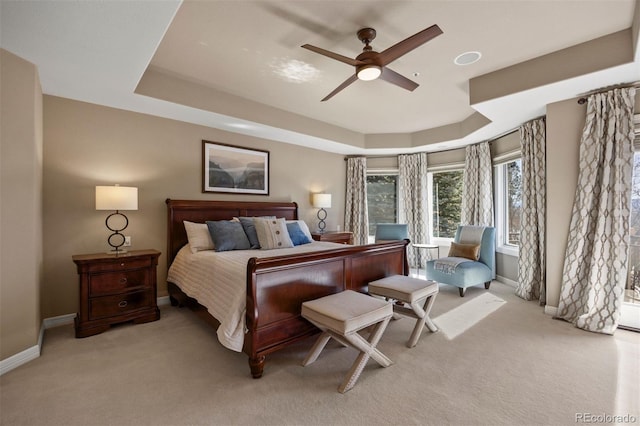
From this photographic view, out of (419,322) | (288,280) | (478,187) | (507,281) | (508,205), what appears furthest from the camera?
(478,187)

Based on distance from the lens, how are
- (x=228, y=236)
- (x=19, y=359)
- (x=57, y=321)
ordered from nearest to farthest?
(x=19, y=359), (x=57, y=321), (x=228, y=236)

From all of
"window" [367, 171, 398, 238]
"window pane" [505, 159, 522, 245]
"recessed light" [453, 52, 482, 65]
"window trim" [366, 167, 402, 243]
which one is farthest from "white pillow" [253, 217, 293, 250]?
"window pane" [505, 159, 522, 245]

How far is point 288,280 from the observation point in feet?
7.75

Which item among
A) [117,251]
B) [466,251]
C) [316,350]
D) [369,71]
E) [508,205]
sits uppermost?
[369,71]

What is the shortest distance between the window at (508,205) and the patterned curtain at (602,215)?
1549 millimetres

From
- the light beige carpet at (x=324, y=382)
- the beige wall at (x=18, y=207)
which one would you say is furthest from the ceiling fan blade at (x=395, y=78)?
the beige wall at (x=18, y=207)

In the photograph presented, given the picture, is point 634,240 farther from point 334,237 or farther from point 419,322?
point 334,237

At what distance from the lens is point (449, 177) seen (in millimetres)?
5988

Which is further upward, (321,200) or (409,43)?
(409,43)

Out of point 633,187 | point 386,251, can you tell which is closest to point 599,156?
point 633,187

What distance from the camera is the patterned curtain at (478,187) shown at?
4.99 meters

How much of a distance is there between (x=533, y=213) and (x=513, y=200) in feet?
3.24

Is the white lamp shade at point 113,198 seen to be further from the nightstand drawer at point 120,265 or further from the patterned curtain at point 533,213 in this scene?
the patterned curtain at point 533,213

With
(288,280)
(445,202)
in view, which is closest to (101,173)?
(288,280)
